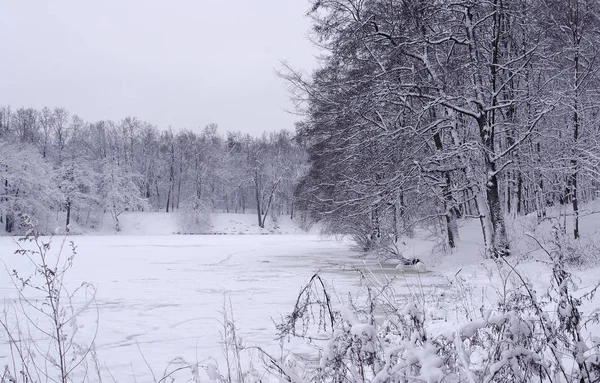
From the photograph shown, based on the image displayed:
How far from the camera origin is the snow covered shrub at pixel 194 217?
180 feet

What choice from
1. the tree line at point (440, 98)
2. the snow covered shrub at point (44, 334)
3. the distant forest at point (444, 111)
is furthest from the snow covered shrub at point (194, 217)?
the snow covered shrub at point (44, 334)

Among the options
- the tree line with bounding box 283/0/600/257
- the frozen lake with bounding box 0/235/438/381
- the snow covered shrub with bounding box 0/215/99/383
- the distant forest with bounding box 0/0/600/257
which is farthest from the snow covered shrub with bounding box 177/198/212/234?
the snow covered shrub with bounding box 0/215/99/383

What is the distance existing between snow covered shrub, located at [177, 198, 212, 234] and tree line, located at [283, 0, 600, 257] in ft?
133

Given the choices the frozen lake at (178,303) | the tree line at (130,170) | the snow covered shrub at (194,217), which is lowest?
the frozen lake at (178,303)

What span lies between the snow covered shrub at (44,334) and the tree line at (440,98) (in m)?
8.10

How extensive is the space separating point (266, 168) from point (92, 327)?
176 ft

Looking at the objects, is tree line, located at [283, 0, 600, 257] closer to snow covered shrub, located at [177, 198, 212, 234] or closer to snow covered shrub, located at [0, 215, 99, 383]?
snow covered shrub, located at [0, 215, 99, 383]

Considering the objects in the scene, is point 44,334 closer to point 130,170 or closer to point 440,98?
point 440,98

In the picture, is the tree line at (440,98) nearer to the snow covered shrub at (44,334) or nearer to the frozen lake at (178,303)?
the frozen lake at (178,303)

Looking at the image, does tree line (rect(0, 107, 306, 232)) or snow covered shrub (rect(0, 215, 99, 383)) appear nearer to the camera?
snow covered shrub (rect(0, 215, 99, 383))

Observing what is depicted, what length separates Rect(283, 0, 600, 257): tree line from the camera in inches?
489

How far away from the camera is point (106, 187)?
54.4m

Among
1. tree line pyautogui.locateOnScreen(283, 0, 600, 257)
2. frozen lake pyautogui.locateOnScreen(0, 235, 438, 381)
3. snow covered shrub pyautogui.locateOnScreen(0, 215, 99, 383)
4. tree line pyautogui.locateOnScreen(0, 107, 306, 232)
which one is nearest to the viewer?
snow covered shrub pyautogui.locateOnScreen(0, 215, 99, 383)

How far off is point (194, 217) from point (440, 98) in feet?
150
